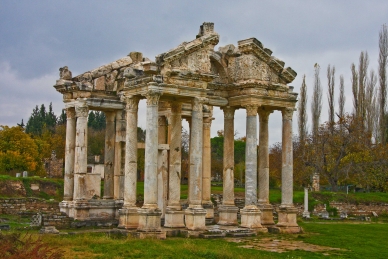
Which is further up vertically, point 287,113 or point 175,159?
point 287,113

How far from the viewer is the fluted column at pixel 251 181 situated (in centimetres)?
2547

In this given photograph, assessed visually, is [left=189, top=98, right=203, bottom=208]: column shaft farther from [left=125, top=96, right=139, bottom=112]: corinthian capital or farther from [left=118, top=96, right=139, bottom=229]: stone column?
[left=125, top=96, right=139, bottom=112]: corinthian capital

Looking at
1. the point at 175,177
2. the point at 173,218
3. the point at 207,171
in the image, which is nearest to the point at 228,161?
the point at 207,171

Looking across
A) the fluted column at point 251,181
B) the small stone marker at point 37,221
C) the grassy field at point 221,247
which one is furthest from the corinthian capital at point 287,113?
the small stone marker at point 37,221

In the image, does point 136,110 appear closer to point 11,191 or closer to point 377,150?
point 11,191

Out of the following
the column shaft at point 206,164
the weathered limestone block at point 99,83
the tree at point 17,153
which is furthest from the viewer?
the tree at point 17,153

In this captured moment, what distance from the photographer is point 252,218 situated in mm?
25438

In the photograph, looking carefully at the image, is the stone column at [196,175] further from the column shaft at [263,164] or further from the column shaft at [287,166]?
the column shaft at [287,166]

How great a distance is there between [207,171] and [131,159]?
19.7 ft

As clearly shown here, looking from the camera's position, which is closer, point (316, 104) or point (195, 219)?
point (195, 219)

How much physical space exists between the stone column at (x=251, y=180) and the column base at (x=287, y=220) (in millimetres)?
1512

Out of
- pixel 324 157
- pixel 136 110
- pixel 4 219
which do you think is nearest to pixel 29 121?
pixel 324 157

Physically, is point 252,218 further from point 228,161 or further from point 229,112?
point 229,112

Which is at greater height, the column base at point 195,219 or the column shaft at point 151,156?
the column shaft at point 151,156
